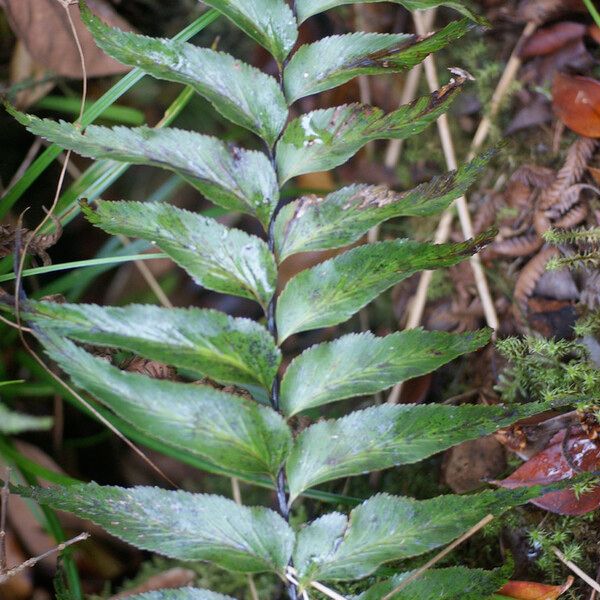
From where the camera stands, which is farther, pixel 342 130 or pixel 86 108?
pixel 86 108

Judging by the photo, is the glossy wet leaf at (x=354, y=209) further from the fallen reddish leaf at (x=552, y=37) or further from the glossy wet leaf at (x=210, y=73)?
the fallen reddish leaf at (x=552, y=37)

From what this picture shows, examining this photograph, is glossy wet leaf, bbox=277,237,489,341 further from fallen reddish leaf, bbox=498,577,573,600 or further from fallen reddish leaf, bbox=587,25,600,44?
fallen reddish leaf, bbox=587,25,600,44

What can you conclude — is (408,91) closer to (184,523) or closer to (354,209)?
(354,209)

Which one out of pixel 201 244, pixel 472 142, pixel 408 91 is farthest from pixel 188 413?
pixel 408 91

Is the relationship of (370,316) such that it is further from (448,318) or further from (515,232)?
(515,232)

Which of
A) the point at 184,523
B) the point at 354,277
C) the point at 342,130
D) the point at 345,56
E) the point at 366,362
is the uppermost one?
the point at 345,56

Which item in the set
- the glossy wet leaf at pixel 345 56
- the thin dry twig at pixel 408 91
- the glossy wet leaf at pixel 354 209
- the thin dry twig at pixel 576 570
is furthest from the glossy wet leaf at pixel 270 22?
the thin dry twig at pixel 576 570
